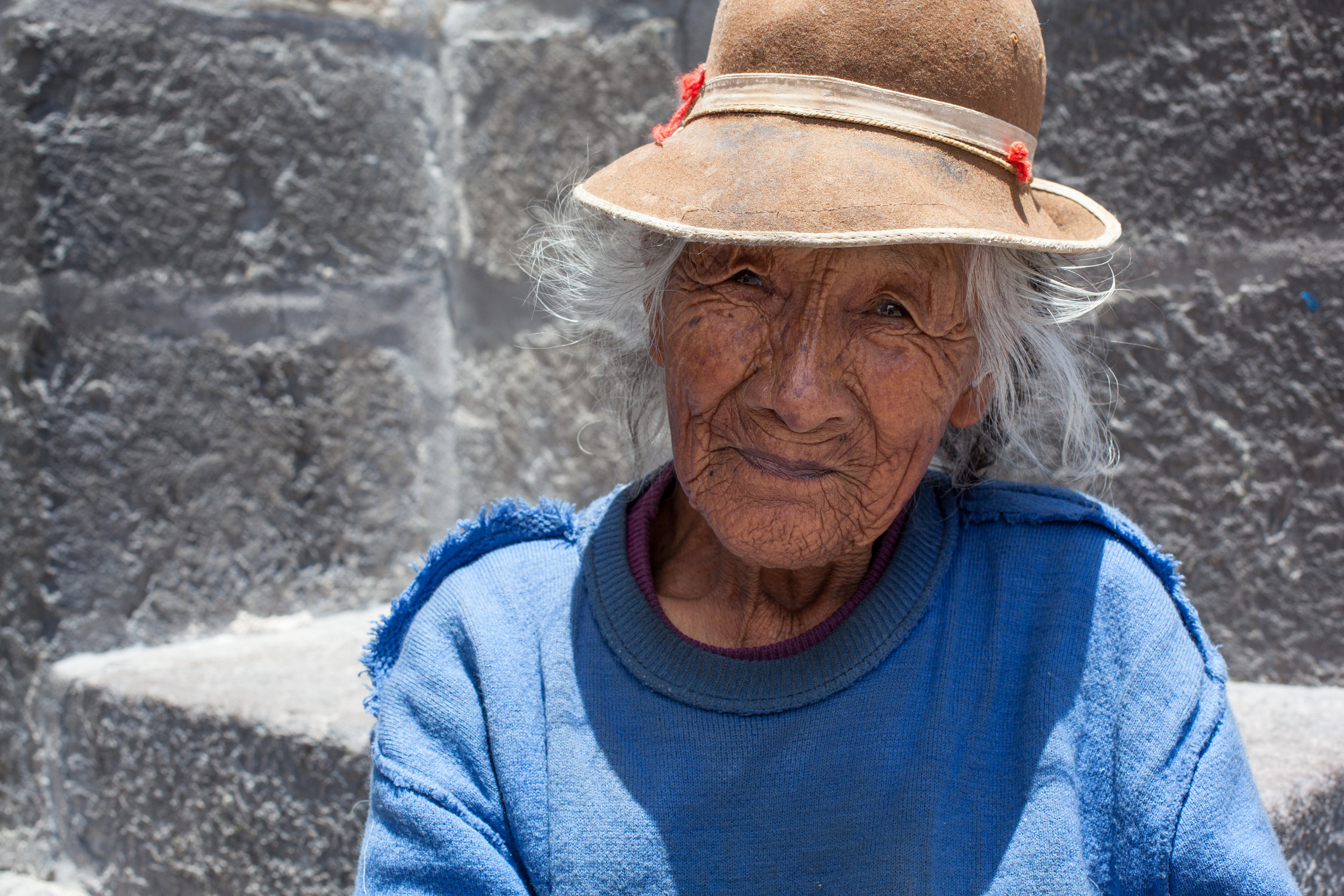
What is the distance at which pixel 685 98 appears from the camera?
52.3 inches

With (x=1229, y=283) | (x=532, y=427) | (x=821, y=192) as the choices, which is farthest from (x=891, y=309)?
(x=532, y=427)

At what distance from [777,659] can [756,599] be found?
114 mm

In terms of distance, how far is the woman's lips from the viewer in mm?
1252

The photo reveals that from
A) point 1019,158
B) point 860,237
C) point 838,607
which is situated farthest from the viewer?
point 838,607

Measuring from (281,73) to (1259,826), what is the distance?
6.88 ft

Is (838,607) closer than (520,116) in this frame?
Yes

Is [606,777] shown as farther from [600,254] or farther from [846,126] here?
[846,126]

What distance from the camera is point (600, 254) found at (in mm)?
1465

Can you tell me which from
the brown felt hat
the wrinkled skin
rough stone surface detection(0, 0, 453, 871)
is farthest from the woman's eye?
rough stone surface detection(0, 0, 453, 871)

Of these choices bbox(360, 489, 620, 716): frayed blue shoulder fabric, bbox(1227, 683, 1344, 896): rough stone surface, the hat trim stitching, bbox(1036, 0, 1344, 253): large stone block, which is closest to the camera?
the hat trim stitching

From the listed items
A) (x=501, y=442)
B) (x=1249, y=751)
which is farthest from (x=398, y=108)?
(x=1249, y=751)

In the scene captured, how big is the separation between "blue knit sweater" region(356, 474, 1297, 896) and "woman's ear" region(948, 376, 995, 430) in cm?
14

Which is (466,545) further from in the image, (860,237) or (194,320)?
(194,320)

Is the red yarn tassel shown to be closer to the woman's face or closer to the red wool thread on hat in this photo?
the woman's face
